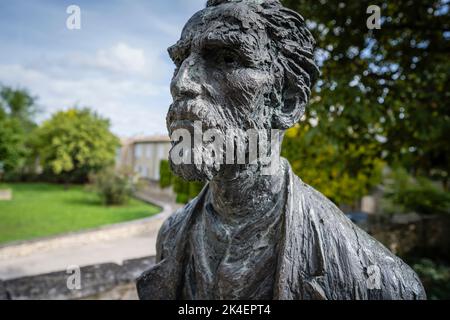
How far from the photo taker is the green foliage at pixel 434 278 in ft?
17.7

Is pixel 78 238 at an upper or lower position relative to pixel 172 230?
lower

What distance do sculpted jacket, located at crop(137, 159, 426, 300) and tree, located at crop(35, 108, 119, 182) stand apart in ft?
89.9

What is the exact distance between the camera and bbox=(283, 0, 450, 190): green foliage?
4.16m

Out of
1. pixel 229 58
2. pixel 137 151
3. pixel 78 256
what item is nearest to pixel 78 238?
pixel 78 256

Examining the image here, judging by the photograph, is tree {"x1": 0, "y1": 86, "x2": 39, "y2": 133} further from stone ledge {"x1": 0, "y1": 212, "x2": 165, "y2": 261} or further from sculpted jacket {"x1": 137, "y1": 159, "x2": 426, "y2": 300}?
sculpted jacket {"x1": 137, "y1": 159, "x2": 426, "y2": 300}

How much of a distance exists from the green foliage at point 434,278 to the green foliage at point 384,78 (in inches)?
87.5

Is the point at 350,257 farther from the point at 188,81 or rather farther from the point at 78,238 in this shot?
the point at 78,238

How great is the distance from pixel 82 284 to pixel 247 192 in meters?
2.70

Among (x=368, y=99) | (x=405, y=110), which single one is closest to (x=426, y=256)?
(x=405, y=110)

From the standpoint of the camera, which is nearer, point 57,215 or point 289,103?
point 289,103

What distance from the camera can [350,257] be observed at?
1.53 meters

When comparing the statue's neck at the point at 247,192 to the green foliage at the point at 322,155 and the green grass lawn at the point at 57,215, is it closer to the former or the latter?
the green foliage at the point at 322,155
